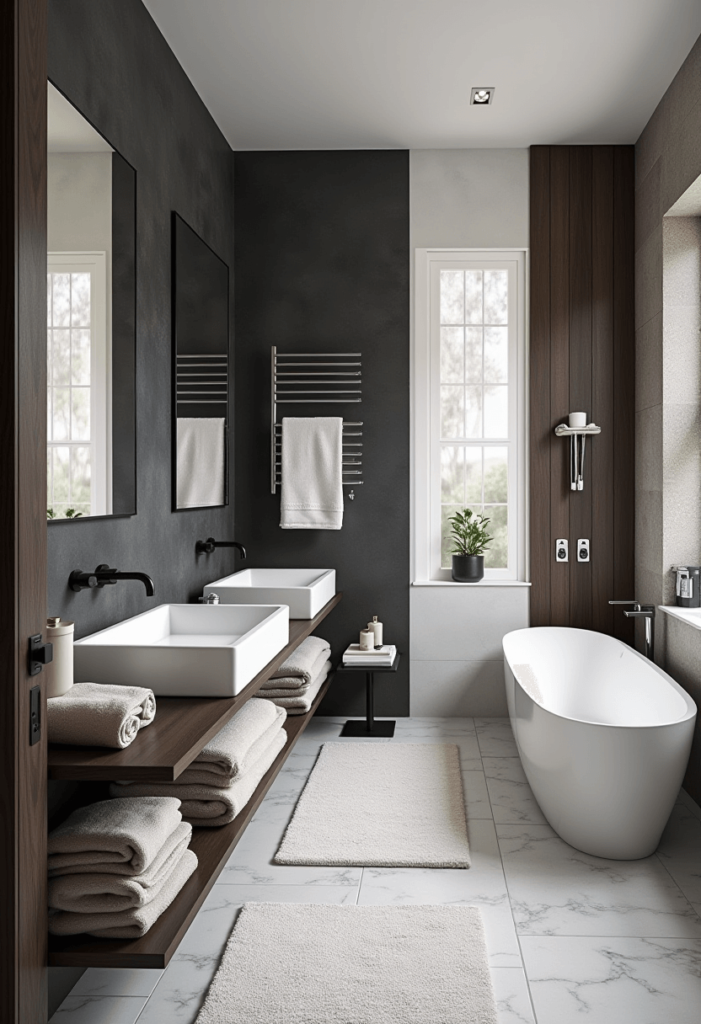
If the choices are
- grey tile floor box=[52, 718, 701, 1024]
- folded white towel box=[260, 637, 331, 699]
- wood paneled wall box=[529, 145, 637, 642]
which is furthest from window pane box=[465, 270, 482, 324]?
grey tile floor box=[52, 718, 701, 1024]

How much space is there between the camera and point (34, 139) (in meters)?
1.63

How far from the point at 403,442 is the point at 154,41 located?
223cm

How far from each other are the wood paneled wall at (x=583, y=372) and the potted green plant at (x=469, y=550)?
0.93ft

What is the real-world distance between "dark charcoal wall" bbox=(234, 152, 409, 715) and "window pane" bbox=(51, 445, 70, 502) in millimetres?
2380

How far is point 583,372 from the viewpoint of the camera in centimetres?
452

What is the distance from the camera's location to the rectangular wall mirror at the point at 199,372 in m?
3.37

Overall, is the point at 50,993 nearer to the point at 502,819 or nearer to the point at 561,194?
the point at 502,819

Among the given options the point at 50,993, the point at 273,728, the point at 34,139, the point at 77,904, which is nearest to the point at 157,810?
the point at 77,904

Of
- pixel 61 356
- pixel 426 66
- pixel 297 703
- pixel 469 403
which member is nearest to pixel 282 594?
pixel 297 703

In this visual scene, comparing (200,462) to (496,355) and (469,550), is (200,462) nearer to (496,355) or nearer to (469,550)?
(469,550)

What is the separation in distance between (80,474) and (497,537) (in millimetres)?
2780

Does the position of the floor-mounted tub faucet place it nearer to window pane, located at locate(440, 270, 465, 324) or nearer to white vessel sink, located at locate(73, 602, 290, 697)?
window pane, located at locate(440, 270, 465, 324)

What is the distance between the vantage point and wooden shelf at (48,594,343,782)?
170cm

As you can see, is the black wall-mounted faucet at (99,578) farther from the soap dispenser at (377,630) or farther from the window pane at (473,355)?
the window pane at (473,355)
